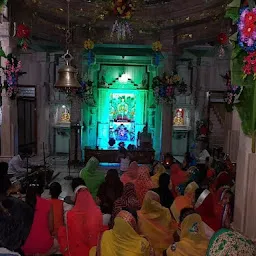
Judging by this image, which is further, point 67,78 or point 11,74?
point 11,74

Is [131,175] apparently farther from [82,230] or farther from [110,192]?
[82,230]

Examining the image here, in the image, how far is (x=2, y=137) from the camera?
9594mm

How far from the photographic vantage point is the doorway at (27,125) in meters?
15.0

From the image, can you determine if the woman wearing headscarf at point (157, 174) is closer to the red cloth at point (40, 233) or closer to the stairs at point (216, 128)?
the red cloth at point (40, 233)

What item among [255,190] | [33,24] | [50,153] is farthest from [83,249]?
[50,153]

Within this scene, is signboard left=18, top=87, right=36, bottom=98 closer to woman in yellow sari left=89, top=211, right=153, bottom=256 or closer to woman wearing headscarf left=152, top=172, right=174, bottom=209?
woman wearing headscarf left=152, top=172, right=174, bottom=209

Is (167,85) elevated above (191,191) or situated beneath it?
elevated above

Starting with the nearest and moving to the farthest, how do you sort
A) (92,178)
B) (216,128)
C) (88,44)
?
(92,178)
(88,44)
(216,128)

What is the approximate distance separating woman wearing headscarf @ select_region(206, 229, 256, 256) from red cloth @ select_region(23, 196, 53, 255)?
294 centimetres

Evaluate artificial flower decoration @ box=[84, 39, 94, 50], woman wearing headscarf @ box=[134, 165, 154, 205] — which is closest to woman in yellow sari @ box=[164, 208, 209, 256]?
woman wearing headscarf @ box=[134, 165, 154, 205]

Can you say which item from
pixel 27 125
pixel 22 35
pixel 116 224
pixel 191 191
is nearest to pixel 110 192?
pixel 191 191

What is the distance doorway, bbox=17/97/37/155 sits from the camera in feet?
49.1

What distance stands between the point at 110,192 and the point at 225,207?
2264mm

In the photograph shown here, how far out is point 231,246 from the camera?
2.38 meters
